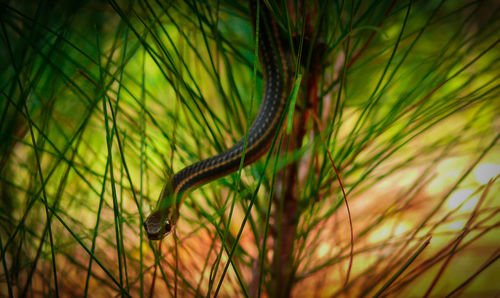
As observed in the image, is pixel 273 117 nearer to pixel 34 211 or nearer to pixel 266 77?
pixel 266 77

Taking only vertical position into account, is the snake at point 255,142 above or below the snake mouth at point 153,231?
above

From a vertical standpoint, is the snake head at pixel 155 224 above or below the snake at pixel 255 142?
below

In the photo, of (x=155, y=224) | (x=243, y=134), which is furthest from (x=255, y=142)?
(x=155, y=224)

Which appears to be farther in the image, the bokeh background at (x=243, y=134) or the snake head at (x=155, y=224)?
the snake head at (x=155, y=224)

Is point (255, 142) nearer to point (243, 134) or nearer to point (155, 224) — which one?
point (243, 134)

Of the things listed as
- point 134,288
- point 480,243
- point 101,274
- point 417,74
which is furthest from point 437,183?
point 101,274

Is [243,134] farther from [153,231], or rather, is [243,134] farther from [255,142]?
[153,231]

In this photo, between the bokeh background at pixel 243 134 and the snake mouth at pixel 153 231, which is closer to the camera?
the bokeh background at pixel 243 134

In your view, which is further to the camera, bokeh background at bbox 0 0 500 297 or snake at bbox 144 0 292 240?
snake at bbox 144 0 292 240

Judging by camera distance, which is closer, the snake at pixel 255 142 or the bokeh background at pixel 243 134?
the bokeh background at pixel 243 134

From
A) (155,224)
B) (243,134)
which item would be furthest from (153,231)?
(243,134)
